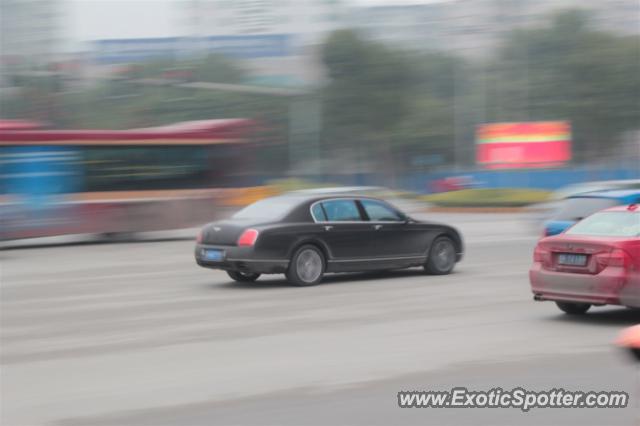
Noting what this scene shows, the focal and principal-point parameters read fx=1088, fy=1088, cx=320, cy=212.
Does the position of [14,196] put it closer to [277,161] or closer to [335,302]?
[335,302]

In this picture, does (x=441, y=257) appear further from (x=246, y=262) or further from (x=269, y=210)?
(x=246, y=262)

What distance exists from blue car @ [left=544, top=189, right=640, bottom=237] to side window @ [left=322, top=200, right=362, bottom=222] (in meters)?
3.13

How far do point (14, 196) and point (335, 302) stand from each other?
13.0m

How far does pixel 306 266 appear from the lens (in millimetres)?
15469

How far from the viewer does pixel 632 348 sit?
14.7 feet

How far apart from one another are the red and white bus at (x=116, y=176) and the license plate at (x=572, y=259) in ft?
52.2

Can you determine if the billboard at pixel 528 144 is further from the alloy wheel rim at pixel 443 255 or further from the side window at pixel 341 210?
the side window at pixel 341 210

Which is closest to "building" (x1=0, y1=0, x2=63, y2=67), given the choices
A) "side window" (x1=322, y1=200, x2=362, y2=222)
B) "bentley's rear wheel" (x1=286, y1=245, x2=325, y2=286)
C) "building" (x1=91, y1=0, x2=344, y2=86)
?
"building" (x1=91, y1=0, x2=344, y2=86)

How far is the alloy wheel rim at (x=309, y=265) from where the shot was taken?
50.5 feet

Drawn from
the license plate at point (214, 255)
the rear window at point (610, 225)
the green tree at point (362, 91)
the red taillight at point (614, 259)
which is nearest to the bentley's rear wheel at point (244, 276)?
the license plate at point (214, 255)

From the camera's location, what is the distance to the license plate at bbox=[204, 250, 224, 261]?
1523 centimetres

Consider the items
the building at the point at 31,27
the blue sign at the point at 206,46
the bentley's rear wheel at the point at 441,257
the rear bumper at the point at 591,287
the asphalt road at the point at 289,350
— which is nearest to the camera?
the asphalt road at the point at 289,350

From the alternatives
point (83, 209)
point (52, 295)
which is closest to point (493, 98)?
point (83, 209)

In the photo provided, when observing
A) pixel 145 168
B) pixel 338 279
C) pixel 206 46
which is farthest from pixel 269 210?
pixel 206 46
